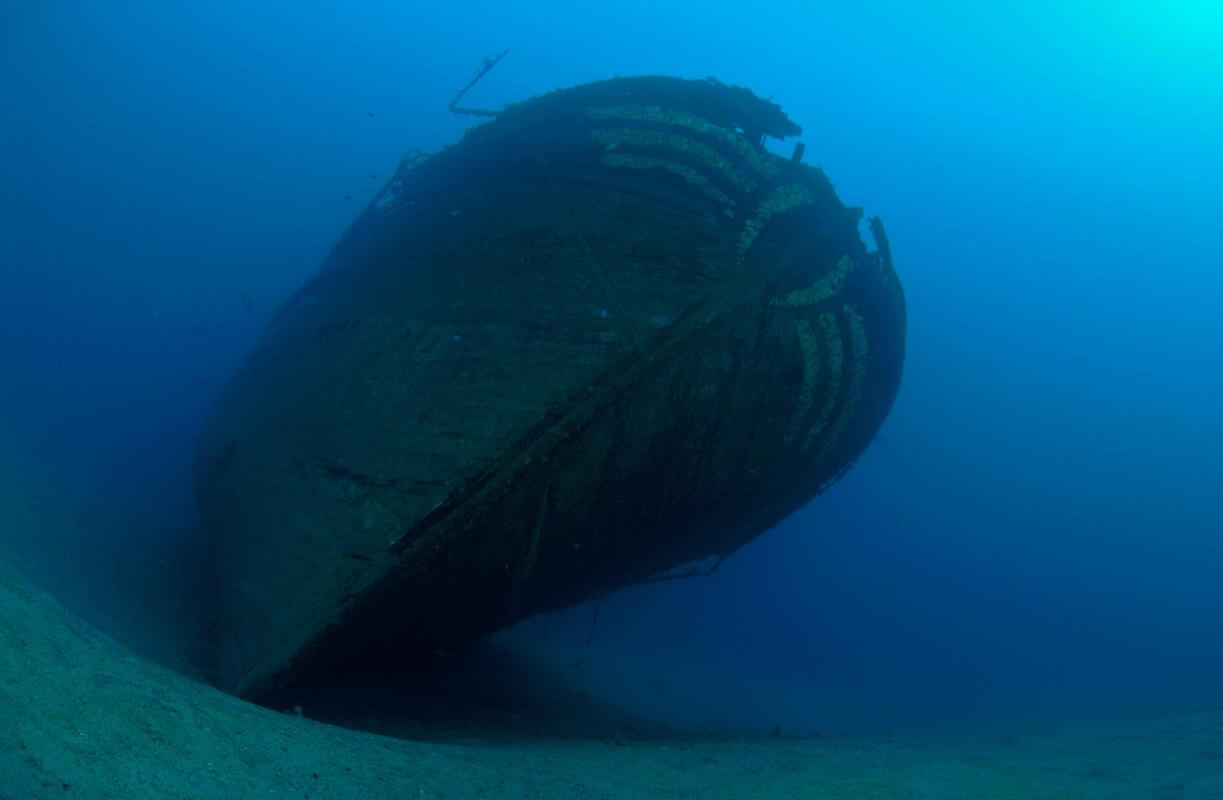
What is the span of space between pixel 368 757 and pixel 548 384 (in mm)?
1860

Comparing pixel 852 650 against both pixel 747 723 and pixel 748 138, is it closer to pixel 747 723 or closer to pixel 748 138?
pixel 747 723

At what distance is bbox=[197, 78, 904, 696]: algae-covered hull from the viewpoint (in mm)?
3244

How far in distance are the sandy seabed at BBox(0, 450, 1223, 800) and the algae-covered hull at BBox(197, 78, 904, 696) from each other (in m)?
0.80

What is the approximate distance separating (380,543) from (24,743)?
176 centimetres

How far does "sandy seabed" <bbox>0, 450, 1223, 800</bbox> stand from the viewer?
1.47 m

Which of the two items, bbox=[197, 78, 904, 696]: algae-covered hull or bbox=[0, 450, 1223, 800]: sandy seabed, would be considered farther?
bbox=[197, 78, 904, 696]: algae-covered hull

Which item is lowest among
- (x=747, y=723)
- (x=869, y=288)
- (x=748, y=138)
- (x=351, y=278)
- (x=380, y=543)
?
(x=747, y=723)

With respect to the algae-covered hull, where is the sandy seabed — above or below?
below

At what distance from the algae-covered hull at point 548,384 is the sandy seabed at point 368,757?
2.63 feet

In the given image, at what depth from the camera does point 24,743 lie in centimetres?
136

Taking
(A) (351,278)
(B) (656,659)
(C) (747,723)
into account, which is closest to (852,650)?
(B) (656,659)

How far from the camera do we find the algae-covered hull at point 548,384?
3.24 metres

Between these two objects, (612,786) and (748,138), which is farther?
(748,138)

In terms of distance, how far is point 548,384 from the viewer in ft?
11.3
